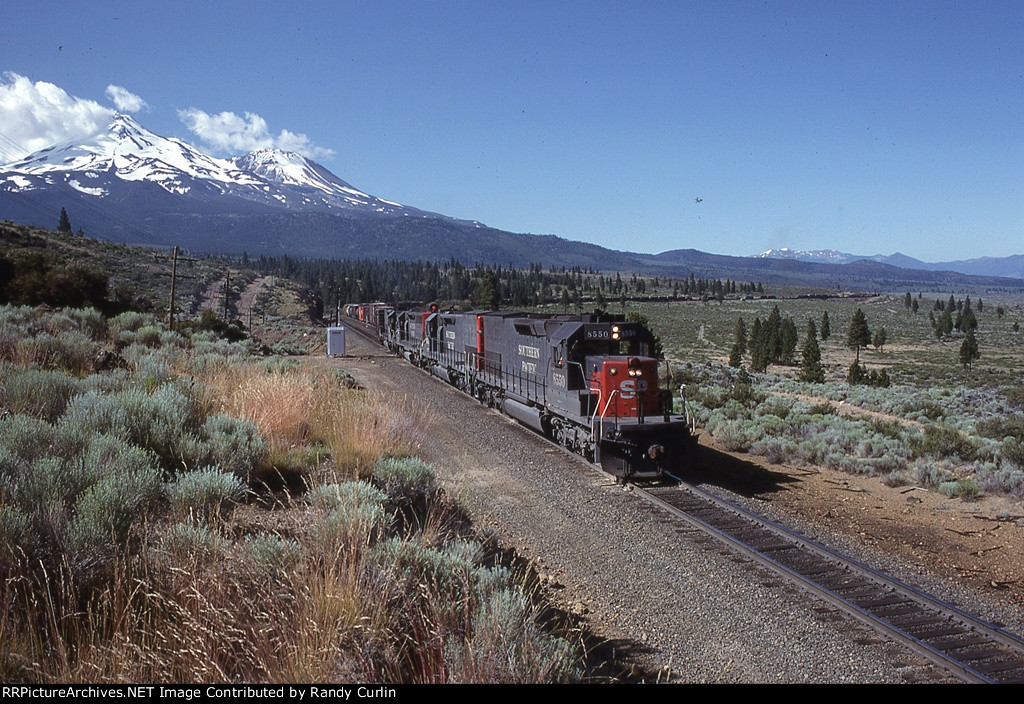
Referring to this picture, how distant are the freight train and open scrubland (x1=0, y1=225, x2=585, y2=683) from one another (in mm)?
5745

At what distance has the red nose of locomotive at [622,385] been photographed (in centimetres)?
1381

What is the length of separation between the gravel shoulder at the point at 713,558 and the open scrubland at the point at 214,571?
111 cm

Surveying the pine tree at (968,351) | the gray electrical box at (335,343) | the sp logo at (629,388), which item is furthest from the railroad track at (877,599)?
the pine tree at (968,351)

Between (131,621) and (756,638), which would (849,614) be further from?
(131,621)

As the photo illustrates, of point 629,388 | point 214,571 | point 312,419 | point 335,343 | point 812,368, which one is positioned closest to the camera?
point 214,571

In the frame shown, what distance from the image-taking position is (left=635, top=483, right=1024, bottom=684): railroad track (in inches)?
249

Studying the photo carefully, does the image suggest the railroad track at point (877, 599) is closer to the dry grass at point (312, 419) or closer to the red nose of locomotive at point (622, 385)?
the red nose of locomotive at point (622, 385)

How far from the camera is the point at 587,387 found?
1472 centimetres

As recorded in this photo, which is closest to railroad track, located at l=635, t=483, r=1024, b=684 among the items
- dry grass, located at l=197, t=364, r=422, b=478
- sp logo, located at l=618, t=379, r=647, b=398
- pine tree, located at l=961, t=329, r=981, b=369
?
sp logo, located at l=618, t=379, r=647, b=398

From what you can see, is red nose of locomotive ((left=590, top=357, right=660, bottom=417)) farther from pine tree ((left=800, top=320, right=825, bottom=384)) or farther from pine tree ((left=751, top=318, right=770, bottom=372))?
pine tree ((left=751, top=318, right=770, bottom=372))

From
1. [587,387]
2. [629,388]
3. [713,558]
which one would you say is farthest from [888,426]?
[713,558]

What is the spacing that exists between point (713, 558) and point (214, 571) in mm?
6694

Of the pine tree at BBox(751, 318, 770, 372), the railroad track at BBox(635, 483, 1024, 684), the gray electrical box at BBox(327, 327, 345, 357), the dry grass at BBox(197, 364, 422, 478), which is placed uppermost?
the dry grass at BBox(197, 364, 422, 478)

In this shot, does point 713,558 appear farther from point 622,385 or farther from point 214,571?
point 214,571
